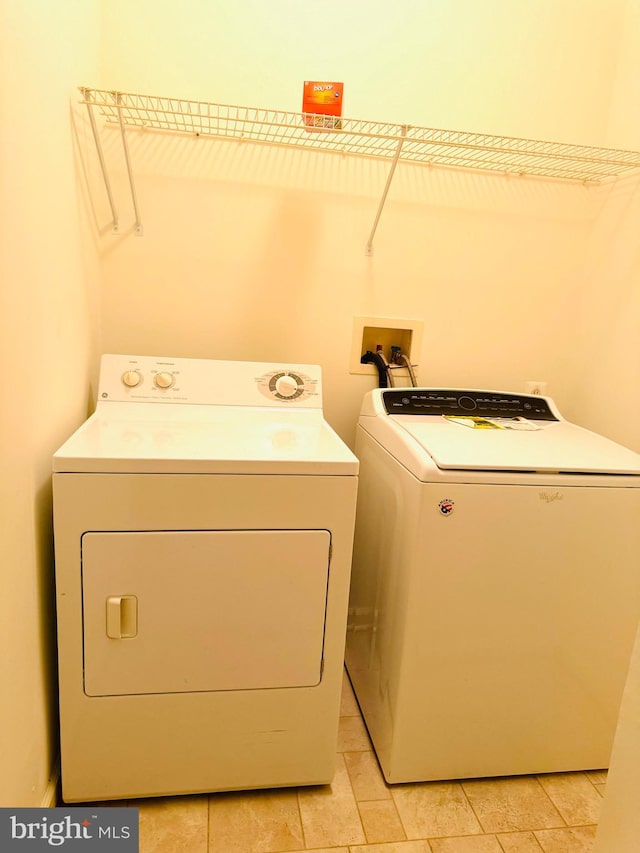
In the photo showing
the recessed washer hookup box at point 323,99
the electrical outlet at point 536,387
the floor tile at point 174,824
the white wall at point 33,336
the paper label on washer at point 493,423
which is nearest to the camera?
the white wall at point 33,336

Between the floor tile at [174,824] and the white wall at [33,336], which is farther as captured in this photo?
the floor tile at [174,824]

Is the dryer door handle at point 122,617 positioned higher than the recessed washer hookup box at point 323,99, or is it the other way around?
the recessed washer hookup box at point 323,99

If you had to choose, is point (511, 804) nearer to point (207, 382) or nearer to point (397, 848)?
point (397, 848)

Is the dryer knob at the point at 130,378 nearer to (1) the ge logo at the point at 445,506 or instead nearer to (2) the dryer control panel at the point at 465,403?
(2) the dryer control panel at the point at 465,403

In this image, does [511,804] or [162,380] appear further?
[162,380]

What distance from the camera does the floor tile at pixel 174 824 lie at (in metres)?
1.27

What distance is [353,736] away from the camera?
1646 mm

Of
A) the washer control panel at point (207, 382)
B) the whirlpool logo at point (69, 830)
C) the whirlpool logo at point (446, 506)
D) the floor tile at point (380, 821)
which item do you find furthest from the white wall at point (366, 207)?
A: the whirlpool logo at point (69, 830)

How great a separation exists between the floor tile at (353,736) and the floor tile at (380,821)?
18 cm

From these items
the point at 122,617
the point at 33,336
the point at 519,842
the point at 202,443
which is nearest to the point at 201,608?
the point at 122,617

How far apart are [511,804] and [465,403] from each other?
1155mm

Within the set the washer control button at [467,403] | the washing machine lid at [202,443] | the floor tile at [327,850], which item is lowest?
the floor tile at [327,850]

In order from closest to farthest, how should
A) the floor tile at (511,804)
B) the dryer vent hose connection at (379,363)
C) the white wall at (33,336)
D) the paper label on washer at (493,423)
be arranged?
the white wall at (33,336) → the floor tile at (511,804) → the paper label on washer at (493,423) → the dryer vent hose connection at (379,363)

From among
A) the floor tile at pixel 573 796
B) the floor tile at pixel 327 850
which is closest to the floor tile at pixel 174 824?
the floor tile at pixel 327 850
